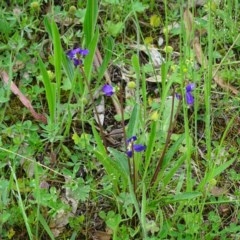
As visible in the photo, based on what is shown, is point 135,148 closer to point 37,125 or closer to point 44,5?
point 37,125

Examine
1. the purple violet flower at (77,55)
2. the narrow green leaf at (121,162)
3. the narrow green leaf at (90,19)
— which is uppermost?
the narrow green leaf at (90,19)

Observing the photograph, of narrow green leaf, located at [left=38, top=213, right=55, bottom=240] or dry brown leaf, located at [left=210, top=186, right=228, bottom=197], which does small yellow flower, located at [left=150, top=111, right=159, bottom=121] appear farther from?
narrow green leaf, located at [left=38, top=213, right=55, bottom=240]

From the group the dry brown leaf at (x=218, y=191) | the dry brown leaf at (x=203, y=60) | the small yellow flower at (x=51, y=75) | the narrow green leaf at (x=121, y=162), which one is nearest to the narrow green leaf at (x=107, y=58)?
the small yellow flower at (x=51, y=75)

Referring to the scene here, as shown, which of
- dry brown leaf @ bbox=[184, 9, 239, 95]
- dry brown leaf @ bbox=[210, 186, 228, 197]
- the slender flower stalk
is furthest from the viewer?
dry brown leaf @ bbox=[184, 9, 239, 95]

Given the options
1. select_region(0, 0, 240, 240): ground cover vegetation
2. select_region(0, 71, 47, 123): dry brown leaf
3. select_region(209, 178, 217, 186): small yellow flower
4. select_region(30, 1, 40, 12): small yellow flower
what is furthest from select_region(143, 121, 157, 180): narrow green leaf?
select_region(30, 1, 40, 12): small yellow flower

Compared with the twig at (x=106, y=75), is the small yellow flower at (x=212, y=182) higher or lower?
lower

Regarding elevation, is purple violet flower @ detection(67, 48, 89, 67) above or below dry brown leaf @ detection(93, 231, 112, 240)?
above

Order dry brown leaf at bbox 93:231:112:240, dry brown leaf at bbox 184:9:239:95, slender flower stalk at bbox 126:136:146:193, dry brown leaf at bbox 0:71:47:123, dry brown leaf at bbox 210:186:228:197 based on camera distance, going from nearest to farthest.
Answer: slender flower stalk at bbox 126:136:146:193 → dry brown leaf at bbox 93:231:112:240 → dry brown leaf at bbox 210:186:228:197 → dry brown leaf at bbox 0:71:47:123 → dry brown leaf at bbox 184:9:239:95

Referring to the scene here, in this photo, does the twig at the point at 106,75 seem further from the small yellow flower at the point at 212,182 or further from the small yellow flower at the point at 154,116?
the small yellow flower at the point at 212,182
